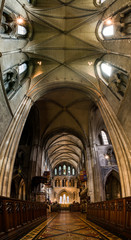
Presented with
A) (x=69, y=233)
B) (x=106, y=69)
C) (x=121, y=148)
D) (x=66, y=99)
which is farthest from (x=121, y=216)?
(x=66, y=99)

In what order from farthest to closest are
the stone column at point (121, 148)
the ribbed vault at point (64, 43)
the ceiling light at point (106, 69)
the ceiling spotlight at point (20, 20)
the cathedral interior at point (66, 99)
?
the ceiling light at point (106, 69) < the ribbed vault at point (64, 43) < the ceiling spotlight at point (20, 20) < the stone column at point (121, 148) < the cathedral interior at point (66, 99)

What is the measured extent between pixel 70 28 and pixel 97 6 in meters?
2.47

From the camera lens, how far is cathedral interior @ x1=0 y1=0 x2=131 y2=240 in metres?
6.67

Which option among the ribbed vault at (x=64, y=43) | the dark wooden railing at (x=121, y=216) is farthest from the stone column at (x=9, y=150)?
the dark wooden railing at (x=121, y=216)

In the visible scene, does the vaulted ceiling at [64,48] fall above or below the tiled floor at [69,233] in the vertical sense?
above

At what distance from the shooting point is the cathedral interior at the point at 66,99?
6672mm

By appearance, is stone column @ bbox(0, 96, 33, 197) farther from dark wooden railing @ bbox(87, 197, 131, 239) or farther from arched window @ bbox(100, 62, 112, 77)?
arched window @ bbox(100, 62, 112, 77)

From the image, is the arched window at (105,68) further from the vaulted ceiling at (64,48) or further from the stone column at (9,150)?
the stone column at (9,150)

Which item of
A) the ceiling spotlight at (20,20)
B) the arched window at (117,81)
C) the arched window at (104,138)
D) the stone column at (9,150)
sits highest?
the ceiling spotlight at (20,20)

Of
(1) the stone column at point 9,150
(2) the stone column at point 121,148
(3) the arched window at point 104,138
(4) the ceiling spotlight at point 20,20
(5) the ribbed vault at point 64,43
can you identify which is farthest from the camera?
(3) the arched window at point 104,138

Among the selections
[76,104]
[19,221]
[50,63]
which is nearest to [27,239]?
[19,221]

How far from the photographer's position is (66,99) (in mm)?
18312

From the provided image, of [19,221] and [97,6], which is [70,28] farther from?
[19,221]

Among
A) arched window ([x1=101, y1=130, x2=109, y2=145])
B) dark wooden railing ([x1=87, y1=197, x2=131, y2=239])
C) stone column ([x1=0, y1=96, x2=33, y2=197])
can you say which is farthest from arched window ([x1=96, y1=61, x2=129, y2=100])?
arched window ([x1=101, y1=130, x2=109, y2=145])
